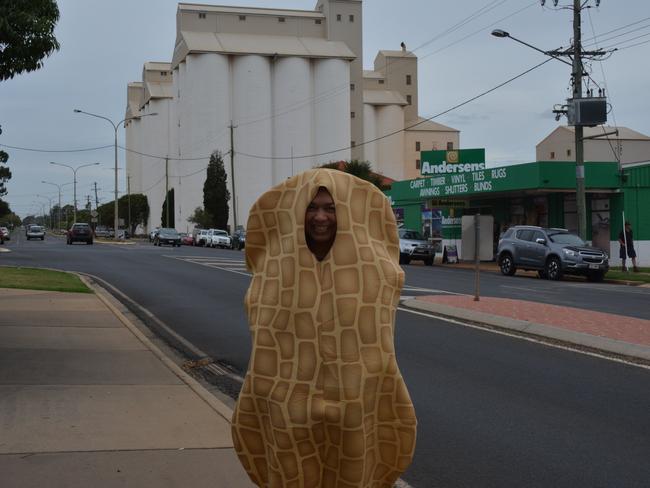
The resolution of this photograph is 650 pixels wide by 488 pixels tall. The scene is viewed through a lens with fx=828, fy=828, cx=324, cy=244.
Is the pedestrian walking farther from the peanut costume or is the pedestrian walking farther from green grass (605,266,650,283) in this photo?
the peanut costume

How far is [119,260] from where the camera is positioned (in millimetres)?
33719

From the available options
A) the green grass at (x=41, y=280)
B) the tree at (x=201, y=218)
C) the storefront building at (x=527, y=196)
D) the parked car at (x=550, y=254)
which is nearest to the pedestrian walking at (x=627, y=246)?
the parked car at (x=550, y=254)

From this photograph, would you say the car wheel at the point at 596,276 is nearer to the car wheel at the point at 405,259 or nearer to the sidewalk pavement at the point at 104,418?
the car wheel at the point at 405,259

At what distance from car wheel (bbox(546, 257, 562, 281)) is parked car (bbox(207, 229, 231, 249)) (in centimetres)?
3347

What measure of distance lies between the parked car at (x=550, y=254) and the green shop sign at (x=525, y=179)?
181 inches

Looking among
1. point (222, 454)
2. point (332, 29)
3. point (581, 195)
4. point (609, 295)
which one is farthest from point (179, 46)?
point (222, 454)

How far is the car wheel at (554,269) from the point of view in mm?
27828

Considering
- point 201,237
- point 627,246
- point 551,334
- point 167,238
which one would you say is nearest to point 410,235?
point 627,246

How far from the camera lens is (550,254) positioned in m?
28.2

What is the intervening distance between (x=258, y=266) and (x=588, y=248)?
26.0 metres

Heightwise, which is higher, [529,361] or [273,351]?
[273,351]

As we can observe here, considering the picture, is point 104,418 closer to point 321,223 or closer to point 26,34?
point 321,223

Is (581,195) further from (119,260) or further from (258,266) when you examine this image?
(258,266)

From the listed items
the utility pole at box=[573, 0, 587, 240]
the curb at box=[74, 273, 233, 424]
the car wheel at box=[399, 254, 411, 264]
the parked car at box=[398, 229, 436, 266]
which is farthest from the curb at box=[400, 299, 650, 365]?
the car wheel at box=[399, 254, 411, 264]
